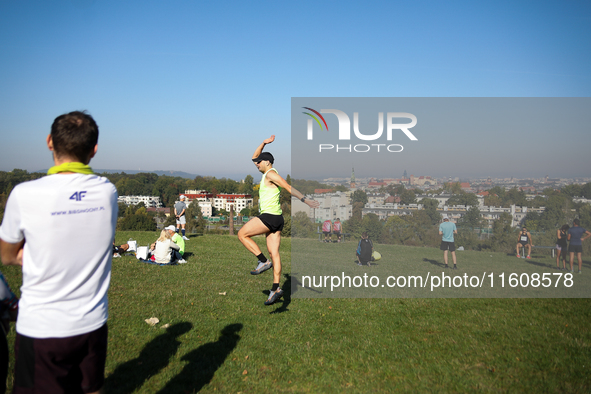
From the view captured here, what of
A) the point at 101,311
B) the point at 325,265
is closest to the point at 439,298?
the point at 325,265

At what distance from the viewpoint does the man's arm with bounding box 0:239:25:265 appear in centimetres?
→ 208

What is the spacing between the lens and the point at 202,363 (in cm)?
465

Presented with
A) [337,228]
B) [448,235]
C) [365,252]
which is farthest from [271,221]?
[337,228]

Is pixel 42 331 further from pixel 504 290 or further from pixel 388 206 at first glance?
pixel 388 206

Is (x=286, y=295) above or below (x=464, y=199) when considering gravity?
below

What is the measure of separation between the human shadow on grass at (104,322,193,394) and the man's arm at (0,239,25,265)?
2.37m

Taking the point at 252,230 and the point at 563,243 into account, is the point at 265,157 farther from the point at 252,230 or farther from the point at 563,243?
the point at 563,243

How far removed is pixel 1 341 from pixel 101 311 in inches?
25.6

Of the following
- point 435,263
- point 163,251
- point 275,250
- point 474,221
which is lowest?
point 435,263

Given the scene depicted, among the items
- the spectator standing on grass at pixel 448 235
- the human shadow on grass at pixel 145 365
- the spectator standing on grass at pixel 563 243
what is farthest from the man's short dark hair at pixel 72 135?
the spectator standing on grass at pixel 563 243

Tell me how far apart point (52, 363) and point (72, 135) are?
1288mm

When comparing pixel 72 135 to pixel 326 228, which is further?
pixel 326 228

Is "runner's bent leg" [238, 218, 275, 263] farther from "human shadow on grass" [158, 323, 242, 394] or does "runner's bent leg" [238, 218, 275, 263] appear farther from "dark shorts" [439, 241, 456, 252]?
"dark shorts" [439, 241, 456, 252]

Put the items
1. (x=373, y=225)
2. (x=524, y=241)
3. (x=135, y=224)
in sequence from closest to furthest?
(x=524, y=241), (x=373, y=225), (x=135, y=224)
